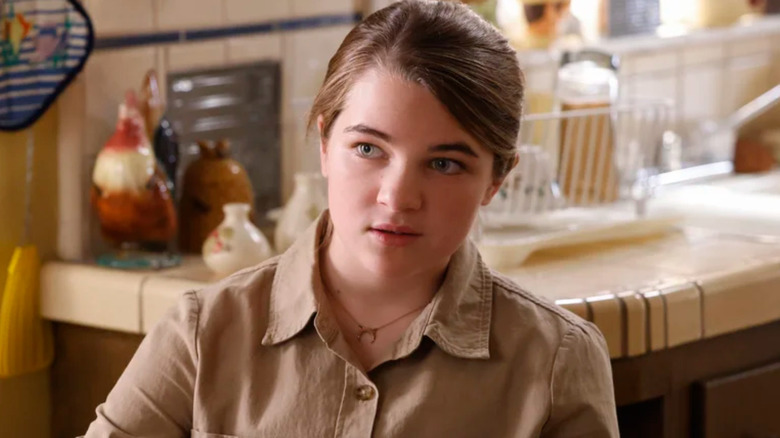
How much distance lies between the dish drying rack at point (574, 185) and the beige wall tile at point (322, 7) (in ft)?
1.20

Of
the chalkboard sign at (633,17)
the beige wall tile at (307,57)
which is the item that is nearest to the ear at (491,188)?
the beige wall tile at (307,57)

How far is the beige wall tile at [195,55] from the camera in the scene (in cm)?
192

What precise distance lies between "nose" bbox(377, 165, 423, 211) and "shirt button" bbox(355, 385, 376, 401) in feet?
0.60

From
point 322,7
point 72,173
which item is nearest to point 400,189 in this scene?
point 72,173

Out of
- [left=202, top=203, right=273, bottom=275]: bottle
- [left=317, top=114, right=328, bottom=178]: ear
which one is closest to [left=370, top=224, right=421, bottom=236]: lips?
[left=317, top=114, right=328, bottom=178]: ear

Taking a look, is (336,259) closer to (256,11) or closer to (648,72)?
(256,11)

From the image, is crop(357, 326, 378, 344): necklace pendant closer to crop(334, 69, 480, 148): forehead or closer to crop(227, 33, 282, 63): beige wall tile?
crop(334, 69, 480, 148): forehead

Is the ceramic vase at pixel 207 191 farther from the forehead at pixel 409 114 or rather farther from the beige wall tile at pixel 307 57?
the forehead at pixel 409 114

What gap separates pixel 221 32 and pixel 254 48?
7 centimetres

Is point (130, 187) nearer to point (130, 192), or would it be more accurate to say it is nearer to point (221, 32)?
point (130, 192)

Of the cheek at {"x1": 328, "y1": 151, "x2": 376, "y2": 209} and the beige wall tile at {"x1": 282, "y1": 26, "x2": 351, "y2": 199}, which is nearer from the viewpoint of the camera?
the cheek at {"x1": 328, "y1": 151, "x2": 376, "y2": 209}

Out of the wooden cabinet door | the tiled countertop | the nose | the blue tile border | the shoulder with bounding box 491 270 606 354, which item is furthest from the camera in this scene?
the blue tile border

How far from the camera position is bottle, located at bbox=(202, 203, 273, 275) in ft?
5.83

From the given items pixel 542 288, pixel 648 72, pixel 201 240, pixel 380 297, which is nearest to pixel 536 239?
pixel 542 288
